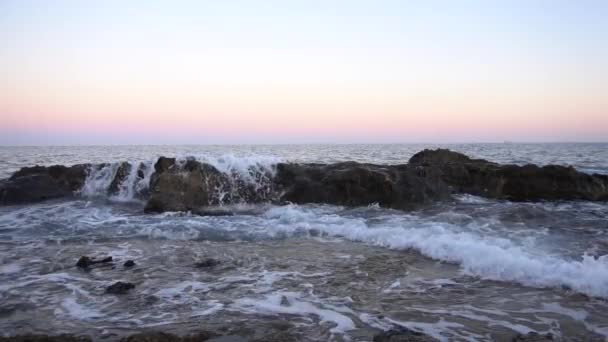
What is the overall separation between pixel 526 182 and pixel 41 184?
17191 millimetres

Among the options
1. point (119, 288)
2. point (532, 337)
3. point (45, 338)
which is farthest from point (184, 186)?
point (532, 337)

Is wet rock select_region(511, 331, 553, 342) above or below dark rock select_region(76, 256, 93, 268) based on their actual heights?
above

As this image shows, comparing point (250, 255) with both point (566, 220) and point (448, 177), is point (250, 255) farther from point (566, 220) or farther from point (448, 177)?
point (448, 177)

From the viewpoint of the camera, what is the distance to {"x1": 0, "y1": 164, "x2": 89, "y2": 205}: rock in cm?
1458

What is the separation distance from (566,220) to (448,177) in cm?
581

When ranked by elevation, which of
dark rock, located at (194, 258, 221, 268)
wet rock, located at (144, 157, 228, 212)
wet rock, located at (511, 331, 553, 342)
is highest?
wet rock, located at (144, 157, 228, 212)

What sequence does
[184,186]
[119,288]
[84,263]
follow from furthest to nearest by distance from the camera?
[184,186] → [84,263] → [119,288]

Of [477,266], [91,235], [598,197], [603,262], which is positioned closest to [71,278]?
[91,235]

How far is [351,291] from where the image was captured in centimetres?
556

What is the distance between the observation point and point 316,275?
6.30 metres

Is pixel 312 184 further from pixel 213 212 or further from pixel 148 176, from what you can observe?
pixel 148 176

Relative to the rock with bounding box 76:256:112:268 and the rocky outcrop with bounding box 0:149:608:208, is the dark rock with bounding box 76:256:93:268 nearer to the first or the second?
the rock with bounding box 76:256:112:268

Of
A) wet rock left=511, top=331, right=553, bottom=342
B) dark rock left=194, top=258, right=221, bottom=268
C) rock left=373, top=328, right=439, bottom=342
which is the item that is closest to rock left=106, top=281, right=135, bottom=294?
dark rock left=194, top=258, right=221, bottom=268

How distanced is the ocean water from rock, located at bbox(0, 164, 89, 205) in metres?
4.44
